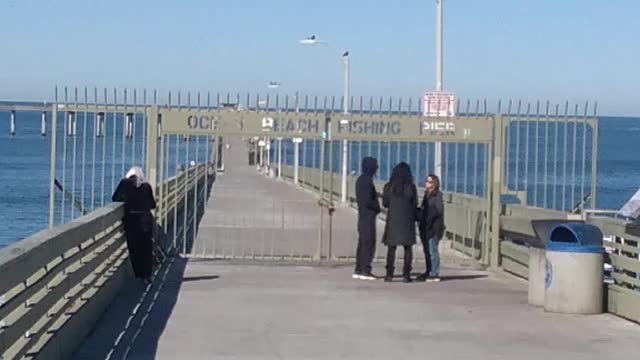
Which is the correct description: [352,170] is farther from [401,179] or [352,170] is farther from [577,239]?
[577,239]

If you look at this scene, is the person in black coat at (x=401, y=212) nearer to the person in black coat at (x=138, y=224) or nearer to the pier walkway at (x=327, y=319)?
the pier walkway at (x=327, y=319)

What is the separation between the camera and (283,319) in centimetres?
1545

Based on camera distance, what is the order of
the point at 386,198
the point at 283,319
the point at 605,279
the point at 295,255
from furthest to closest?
the point at 295,255 < the point at 386,198 < the point at 605,279 < the point at 283,319

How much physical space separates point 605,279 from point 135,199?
6.07 metres

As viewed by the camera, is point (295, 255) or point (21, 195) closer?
point (295, 255)

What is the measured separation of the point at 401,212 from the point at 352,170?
4935cm

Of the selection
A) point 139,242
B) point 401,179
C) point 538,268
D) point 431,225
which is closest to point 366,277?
point 431,225

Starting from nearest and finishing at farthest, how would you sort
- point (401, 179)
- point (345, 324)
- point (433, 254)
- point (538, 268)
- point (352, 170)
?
1. point (345, 324)
2. point (538, 268)
3. point (401, 179)
4. point (433, 254)
5. point (352, 170)

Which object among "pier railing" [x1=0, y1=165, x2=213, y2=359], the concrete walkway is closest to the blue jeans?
the concrete walkway

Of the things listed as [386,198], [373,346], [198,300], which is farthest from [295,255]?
[373,346]

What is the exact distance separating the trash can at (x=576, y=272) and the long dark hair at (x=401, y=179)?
397 centimetres

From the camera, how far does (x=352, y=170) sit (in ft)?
228

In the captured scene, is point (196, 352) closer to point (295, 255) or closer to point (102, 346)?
point (102, 346)

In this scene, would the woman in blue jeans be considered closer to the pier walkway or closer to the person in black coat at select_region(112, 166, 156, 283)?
the pier walkway
